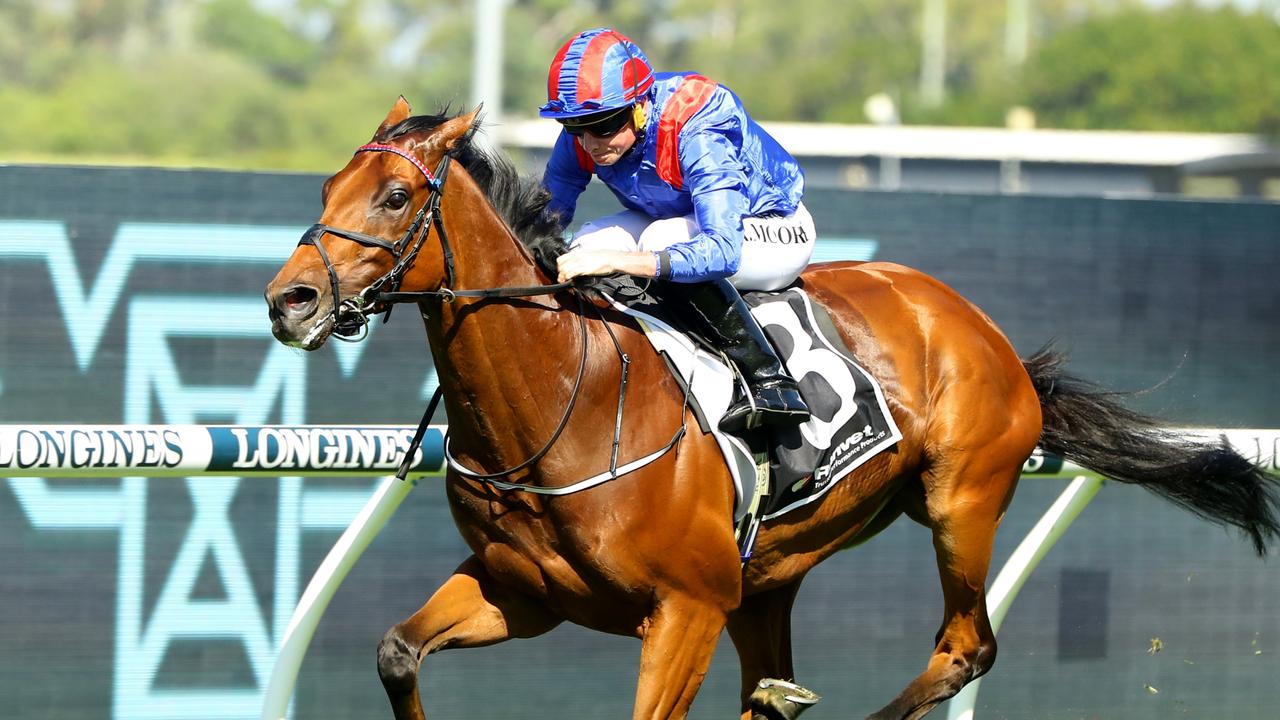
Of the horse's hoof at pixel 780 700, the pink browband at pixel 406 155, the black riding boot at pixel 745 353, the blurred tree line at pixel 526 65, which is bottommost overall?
the horse's hoof at pixel 780 700

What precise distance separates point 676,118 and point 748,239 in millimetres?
436

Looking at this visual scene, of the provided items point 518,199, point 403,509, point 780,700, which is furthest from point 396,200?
point 403,509

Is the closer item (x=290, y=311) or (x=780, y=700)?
(x=290, y=311)

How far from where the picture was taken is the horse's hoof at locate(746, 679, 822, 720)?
154 inches

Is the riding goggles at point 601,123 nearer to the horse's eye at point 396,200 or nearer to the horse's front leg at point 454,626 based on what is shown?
the horse's eye at point 396,200

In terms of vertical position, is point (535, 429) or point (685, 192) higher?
point (685, 192)

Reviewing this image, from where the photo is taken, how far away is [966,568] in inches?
169

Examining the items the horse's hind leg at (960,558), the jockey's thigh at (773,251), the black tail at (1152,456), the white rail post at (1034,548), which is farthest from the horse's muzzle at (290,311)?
the black tail at (1152,456)

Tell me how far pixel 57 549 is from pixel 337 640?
34.8 inches

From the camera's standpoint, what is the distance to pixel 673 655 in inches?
138

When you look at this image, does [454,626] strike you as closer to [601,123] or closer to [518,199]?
[518,199]

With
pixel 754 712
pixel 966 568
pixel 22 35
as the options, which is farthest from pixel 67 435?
pixel 22 35

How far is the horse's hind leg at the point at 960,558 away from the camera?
14.0 ft

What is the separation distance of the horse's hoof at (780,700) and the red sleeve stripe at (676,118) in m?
1.30
